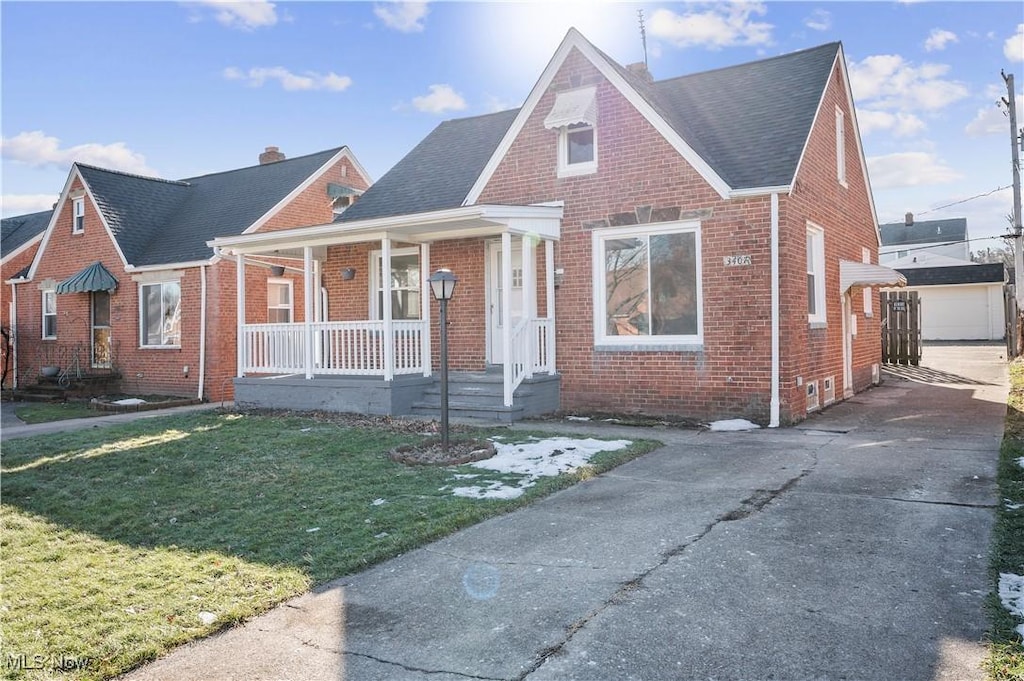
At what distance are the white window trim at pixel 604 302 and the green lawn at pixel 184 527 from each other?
2740 millimetres

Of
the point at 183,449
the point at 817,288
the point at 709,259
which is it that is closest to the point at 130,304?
the point at 183,449

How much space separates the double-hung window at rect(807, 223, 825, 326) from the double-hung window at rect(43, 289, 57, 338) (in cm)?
2046

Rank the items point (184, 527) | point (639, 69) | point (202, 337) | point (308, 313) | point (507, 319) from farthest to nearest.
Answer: point (202, 337) < point (639, 69) < point (308, 313) < point (507, 319) < point (184, 527)

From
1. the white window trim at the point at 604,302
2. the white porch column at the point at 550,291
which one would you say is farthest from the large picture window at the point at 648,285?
the white porch column at the point at 550,291

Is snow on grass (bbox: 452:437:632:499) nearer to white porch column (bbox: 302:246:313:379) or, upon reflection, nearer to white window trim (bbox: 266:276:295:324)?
white porch column (bbox: 302:246:313:379)

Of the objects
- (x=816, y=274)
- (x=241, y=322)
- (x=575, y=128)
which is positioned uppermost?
(x=575, y=128)

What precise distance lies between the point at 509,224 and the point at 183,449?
5.62 metres

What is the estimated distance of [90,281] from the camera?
58.9 ft

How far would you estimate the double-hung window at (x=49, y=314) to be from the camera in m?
20.5

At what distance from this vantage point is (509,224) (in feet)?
35.5

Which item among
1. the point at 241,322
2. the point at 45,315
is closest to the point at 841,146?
the point at 241,322

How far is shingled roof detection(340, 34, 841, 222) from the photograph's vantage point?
10844 millimetres

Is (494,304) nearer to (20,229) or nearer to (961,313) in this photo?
(20,229)

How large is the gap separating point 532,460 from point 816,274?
738 centimetres
